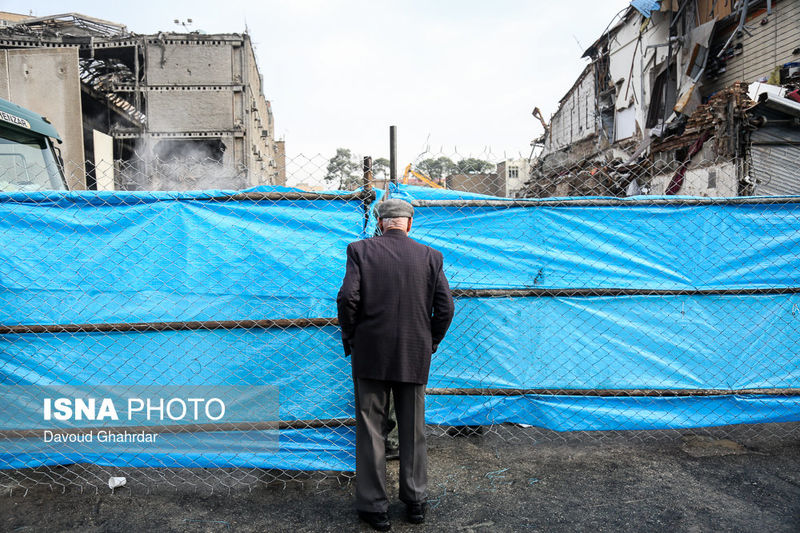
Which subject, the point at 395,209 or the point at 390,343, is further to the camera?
the point at 395,209

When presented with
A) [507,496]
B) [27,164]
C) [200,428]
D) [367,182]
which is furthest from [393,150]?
[27,164]

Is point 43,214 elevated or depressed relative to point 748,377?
elevated

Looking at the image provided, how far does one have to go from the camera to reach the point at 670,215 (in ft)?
12.9

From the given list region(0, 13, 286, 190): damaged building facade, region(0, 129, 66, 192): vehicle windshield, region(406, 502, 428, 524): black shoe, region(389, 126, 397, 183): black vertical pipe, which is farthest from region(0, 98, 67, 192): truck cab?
region(0, 13, 286, 190): damaged building facade

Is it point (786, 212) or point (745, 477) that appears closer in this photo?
point (745, 477)

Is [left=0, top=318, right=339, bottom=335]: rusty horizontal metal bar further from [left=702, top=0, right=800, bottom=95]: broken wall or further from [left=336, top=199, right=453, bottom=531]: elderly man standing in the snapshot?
[left=702, top=0, right=800, bottom=95]: broken wall

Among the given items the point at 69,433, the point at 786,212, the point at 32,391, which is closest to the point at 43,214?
the point at 32,391

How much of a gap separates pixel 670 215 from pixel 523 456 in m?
2.17

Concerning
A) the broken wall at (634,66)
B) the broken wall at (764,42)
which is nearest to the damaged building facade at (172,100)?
the broken wall at (634,66)

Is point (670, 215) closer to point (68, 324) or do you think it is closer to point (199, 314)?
point (199, 314)

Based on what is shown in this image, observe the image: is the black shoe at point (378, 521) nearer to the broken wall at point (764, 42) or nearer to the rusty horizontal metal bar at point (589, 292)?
the rusty horizontal metal bar at point (589, 292)

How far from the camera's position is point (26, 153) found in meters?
5.98

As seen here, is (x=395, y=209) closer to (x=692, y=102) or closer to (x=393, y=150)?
(x=393, y=150)

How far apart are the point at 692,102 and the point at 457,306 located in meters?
14.4
